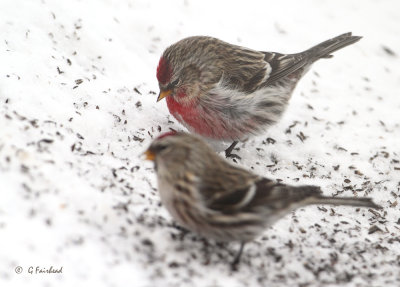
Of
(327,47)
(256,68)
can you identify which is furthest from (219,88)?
(327,47)

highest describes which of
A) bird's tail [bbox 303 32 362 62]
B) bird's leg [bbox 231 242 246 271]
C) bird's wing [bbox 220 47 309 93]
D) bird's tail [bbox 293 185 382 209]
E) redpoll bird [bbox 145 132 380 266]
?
bird's tail [bbox 303 32 362 62]

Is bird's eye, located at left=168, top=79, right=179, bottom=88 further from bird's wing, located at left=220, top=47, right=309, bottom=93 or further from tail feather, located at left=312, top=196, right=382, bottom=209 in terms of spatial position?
tail feather, located at left=312, top=196, right=382, bottom=209

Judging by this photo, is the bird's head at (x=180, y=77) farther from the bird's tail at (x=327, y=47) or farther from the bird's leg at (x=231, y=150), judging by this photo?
the bird's tail at (x=327, y=47)

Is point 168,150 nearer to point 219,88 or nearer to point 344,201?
point 344,201

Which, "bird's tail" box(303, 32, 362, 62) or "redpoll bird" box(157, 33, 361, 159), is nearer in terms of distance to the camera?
"redpoll bird" box(157, 33, 361, 159)

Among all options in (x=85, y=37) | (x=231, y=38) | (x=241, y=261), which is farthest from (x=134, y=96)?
(x=241, y=261)

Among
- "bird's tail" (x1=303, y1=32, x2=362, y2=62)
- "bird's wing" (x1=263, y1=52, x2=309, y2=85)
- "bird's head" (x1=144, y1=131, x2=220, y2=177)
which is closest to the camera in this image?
"bird's head" (x1=144, y1=131, x2=220, y2=177)

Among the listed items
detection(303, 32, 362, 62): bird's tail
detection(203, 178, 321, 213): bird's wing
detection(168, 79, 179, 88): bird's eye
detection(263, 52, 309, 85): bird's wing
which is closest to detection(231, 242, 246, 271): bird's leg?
detection(203, 178, 321, 213): bird's wing
